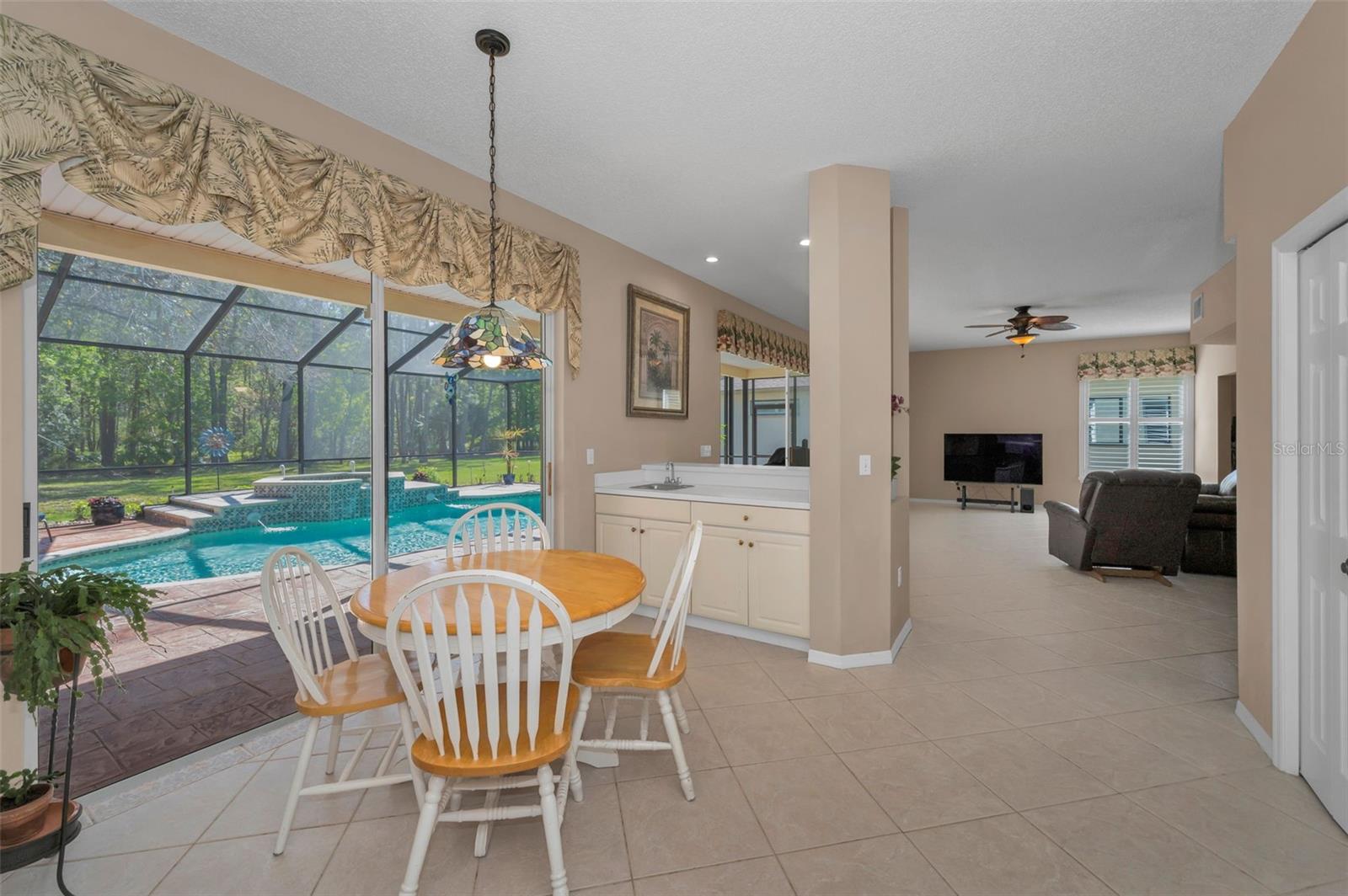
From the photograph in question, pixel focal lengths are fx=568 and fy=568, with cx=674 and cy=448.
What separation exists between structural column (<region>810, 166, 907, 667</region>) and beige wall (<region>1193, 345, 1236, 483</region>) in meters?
7.05

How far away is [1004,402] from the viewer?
366 inches

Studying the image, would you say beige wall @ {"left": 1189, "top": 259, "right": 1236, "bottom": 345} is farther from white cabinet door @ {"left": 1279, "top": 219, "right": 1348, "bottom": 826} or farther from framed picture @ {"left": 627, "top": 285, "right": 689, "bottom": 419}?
framed picture @ {"left": 627, "top": 285, "right": 689, "bottom": 419}

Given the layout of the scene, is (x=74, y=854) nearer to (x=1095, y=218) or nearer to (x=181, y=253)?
(x=181, y=253)

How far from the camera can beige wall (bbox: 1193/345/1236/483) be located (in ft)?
24.2

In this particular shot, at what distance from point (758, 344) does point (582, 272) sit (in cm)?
276

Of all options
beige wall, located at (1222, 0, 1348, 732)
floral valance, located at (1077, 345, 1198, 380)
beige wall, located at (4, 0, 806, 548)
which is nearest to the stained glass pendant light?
beige wall, located at (4, 0, 806, 548)

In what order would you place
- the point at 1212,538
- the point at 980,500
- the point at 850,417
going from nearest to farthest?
the point at 850,417 < the point at 1212,538 < the point at 980,500

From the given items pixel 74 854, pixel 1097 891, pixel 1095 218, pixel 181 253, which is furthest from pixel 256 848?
pixel 1095 218

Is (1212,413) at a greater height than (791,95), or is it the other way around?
(791,95)

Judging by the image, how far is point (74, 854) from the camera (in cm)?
172

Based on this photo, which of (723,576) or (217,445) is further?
(723,576)

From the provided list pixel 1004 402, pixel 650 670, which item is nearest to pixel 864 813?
pixel 650 670

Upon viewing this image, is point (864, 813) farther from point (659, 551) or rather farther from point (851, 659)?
point (659, 551)

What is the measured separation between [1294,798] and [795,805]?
1.71 metres
